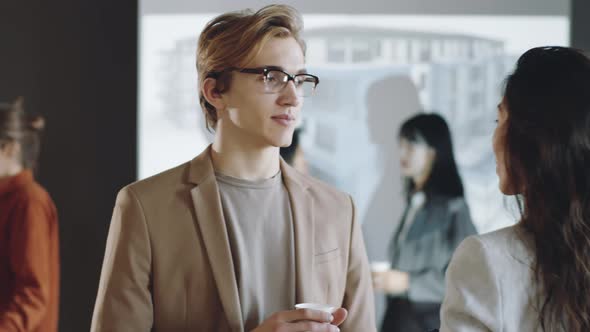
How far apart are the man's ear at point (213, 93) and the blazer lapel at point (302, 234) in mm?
261

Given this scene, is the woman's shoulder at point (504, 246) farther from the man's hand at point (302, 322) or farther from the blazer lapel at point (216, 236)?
the blazer lapel at point (216, 236)

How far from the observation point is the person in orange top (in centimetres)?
326

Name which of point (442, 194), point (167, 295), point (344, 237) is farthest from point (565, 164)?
point (442, 194)

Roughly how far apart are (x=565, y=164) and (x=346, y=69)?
10.0 feet

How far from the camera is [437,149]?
14.2ft

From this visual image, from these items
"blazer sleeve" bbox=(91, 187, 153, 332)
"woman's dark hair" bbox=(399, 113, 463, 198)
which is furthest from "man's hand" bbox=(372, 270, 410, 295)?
"blazer sleeve" bbox=(91, 187, 153, 332)

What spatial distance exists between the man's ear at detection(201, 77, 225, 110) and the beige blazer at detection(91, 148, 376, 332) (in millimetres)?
155

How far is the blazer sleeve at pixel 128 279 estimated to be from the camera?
1878mm

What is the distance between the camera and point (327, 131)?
14.4 feet

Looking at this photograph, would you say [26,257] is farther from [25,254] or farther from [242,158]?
[242,158]

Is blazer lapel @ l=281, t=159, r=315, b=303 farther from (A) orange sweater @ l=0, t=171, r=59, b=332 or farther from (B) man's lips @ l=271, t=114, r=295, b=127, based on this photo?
(A) orange sweater @ l=0, t=171, r=59, b=332

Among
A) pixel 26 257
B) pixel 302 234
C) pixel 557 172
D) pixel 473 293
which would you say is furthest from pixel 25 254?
pixel 557 172

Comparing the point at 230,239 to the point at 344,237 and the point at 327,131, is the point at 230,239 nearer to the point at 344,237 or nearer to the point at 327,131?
the point at 344,237

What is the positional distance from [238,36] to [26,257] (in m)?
1.82
